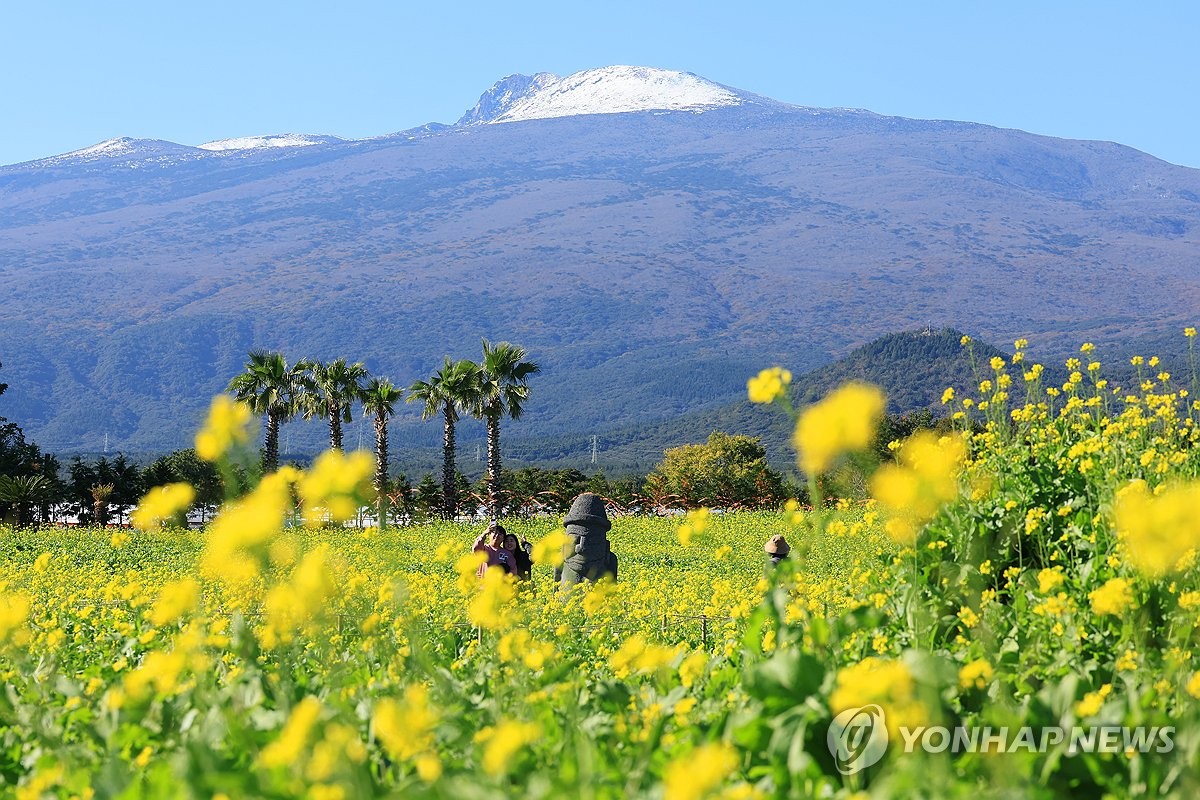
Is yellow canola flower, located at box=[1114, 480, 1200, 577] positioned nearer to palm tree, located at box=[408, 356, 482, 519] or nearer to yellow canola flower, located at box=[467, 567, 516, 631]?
yellow canola flower, located at box=[467, 567, 516, 631]

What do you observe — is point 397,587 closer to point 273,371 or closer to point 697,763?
point 697,763

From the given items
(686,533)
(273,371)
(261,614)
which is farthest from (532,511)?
(686,533)

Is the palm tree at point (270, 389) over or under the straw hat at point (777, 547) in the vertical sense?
under

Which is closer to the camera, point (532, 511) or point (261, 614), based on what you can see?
point (261, 614)

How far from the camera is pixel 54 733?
359 cm

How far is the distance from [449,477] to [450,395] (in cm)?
299

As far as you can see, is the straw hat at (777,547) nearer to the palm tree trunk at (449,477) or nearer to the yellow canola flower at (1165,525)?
the yellow canola flower at (1165,525)

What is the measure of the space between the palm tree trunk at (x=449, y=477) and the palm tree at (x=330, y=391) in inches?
128

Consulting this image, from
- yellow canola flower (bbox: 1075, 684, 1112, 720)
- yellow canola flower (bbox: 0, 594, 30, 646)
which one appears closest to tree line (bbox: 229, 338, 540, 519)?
yellow canola flower (bbox: 0, 594, 30, 646)

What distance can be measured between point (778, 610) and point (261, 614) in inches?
186

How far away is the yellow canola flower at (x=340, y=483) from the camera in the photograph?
10.2 feet

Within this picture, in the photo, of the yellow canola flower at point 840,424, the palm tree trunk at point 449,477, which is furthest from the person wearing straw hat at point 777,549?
the palm tree trunk at point 449,477

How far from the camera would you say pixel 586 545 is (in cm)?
1262

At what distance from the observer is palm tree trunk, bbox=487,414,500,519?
128 ft
